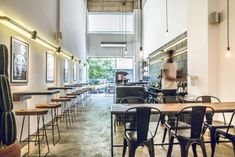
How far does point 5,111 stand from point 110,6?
51.7 feet

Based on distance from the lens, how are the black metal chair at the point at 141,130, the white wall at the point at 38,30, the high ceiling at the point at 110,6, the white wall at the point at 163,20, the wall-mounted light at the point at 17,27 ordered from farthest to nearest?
the high ceiling at the point at 110,6
the white wall at the point at 163,20
the white wall at the point at 38,30
the wall-mounted light at the point at 17,27
the black metal chair at the point at 141,130

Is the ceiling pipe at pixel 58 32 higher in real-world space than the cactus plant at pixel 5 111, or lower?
higher

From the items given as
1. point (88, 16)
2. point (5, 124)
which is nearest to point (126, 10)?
point (88, 16)

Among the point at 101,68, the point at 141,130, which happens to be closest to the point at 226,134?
the point at 141,130

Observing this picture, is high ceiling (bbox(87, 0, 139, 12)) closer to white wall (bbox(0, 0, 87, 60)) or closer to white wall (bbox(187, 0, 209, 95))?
white wall (bbox(0, 0, 87, 60))

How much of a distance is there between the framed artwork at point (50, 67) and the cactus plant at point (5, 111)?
3.82 meters

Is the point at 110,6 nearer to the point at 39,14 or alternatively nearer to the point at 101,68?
the point at 101,68

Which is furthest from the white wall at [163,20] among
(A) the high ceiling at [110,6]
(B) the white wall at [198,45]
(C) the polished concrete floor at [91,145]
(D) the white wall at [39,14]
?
(A) the high ceiling at [110,6]

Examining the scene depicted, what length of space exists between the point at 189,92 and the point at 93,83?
511 inches

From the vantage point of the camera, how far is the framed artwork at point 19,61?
4207 mm

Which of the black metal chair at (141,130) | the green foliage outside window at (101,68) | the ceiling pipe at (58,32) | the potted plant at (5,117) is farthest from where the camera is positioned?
the green foliage outside window at (101,68)

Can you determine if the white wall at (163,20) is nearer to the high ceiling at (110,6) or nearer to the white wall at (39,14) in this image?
the white wall at (39,14)

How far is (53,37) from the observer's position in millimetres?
7379

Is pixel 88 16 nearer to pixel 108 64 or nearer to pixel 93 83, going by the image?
pixel 108 64
